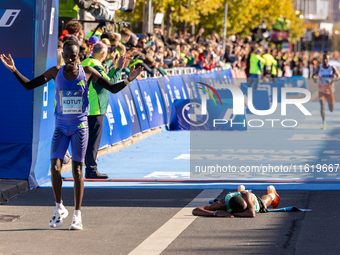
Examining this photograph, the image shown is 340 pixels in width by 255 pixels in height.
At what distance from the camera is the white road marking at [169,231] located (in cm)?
588

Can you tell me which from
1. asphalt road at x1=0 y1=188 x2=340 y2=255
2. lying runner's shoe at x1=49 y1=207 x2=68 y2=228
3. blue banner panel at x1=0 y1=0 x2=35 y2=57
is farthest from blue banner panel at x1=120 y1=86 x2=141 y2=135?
lying runner's shoe at x1=49 y1=207 x2=68 y2=228

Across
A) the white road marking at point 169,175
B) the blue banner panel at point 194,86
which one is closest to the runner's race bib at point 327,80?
the blue banner panel at point 194,86

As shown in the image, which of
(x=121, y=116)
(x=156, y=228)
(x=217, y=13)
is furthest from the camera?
(x=217, y=13)

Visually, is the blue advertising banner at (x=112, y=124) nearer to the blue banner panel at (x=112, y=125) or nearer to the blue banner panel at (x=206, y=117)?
the blue banner panel at (x=112, y=125)

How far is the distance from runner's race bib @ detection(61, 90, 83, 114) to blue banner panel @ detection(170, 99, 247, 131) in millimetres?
9471

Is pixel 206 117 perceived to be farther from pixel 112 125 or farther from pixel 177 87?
pixel 112 125

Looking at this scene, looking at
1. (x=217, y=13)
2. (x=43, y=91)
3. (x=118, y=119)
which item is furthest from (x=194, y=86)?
(x=217, y=13)

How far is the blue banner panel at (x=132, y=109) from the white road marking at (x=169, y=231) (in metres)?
6.01

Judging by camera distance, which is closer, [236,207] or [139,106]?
[236,207]

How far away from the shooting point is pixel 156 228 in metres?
6.76

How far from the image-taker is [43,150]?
372 inches

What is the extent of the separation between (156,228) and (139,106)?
28.0 ft

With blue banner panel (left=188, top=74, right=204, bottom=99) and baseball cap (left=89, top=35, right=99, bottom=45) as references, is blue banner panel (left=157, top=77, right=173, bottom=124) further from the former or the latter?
baseball cap (left=89, top=35, right=99, bottom=45)

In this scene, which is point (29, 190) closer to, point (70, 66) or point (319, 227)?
point (70, 66)
